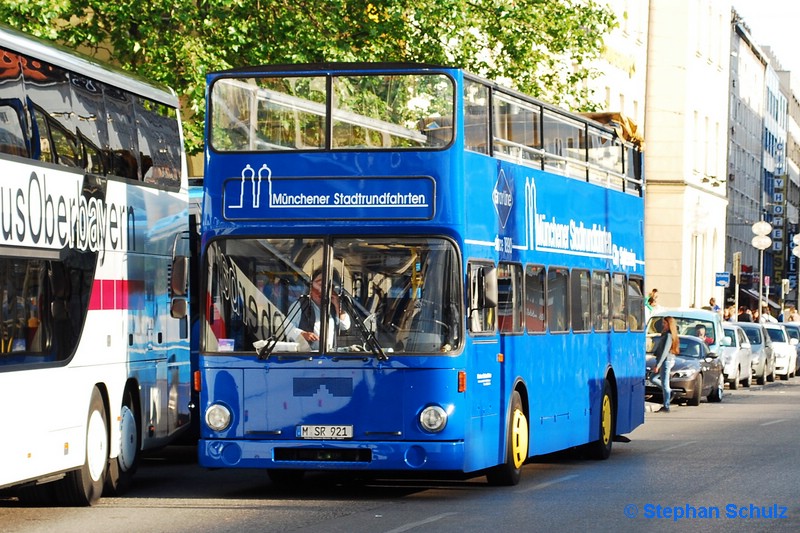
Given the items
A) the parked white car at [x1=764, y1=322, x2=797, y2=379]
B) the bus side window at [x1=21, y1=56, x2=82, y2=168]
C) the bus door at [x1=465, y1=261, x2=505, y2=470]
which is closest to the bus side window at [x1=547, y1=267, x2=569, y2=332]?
the bus door at [x1=465, y1=261, x2=505, y2=470]

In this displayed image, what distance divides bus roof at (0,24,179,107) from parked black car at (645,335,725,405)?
55.0 ft

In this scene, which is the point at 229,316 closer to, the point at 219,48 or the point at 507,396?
the point at 507,396

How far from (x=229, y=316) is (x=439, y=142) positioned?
7.60ft

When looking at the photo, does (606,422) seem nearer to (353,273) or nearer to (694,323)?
(353,273)

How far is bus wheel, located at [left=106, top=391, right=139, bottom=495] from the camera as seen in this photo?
1634cm

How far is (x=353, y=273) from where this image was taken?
598 inches

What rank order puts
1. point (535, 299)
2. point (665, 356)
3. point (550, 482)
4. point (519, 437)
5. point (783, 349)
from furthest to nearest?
point (783, 349) → point (665, 356) → point (535, 299) → point (550, 482) → point (519, 437)

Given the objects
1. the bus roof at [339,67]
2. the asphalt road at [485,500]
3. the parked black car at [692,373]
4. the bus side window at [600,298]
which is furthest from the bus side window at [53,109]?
the parked black car at [692,373]

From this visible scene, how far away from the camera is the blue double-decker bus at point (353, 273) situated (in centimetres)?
1508

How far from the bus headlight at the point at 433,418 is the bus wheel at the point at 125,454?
120 inches

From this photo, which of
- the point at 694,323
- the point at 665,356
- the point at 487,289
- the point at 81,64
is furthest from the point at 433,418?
the point at 694,323

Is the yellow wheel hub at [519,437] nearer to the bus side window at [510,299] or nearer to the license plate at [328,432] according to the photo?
the bus side window at [510,299]

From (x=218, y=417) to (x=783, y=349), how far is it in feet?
132

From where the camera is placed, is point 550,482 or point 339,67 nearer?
point 339,67
